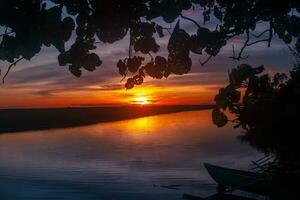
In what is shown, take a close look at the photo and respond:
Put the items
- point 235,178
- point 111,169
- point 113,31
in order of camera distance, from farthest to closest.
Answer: point 111,169 < point 235,178 < point 113,31

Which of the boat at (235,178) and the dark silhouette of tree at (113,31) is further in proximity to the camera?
the boat at (235,178)

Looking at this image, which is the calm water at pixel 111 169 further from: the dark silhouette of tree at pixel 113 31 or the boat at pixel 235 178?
the dark silhouette of tree at pixel 113 31

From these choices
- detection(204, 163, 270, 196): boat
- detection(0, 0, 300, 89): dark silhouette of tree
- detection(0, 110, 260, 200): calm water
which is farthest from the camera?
detection(0, 110, 260, 200): calm water

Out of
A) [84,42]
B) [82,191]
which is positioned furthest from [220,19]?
[82,191]

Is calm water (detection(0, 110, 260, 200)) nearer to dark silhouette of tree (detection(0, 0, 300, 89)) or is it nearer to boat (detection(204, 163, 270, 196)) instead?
boat (detection(204, 163, 270, 196))

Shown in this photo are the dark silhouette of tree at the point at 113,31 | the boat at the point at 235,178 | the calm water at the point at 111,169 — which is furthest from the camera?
the calm water at the point at 111,169

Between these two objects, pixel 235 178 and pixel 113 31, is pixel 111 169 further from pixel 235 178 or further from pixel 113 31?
pixel 113 31

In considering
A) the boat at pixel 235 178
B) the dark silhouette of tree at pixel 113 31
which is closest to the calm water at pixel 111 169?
the boat at pixel 235 178

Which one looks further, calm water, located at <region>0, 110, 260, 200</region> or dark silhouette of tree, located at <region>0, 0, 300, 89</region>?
calm water, located at <region>0, 110, 260, 200</region>

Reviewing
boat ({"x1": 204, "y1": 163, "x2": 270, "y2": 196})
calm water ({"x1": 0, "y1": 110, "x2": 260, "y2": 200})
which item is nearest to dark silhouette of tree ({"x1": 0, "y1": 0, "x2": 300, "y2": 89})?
boat ({"x1": 204, "y1": 163, "x2": 270, "y2": 196})

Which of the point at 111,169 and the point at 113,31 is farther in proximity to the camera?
the point at 111,169

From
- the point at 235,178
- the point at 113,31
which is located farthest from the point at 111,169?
the point at 113,31

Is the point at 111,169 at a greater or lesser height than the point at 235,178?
lesser

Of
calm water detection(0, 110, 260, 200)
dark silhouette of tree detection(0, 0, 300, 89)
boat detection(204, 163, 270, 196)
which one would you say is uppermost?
dark silhouette of tree detection(0, 0, 300, 89)
